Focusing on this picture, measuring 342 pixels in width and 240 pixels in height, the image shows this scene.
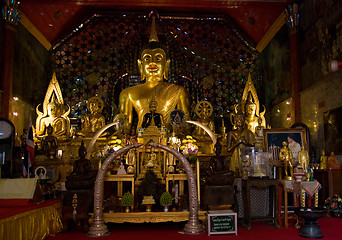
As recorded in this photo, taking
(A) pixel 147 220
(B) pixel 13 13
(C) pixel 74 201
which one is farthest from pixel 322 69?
(B) pixel 13 13

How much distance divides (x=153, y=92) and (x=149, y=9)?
2.55m

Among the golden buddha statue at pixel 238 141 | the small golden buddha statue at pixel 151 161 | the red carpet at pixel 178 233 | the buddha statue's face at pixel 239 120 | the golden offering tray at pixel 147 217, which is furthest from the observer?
the buddha statue's face at pixel 239 120

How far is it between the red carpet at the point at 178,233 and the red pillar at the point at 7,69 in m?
3.97

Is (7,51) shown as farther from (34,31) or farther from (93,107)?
(93,107)

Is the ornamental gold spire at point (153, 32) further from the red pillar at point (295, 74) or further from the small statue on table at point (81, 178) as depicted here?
the small statue on table at point (81, 178)

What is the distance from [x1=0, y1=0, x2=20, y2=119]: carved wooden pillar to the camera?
729cm

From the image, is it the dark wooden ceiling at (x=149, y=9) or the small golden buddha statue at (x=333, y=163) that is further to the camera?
the dark wooden ceiling at (x=149, y=9)

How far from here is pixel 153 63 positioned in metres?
9.57

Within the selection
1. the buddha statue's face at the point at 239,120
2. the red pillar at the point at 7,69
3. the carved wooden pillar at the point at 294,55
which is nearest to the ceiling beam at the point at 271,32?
the carved wooden pillar at the point at 294,55

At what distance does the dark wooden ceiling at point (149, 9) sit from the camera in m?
8.53

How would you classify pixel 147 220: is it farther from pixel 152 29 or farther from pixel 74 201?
pixel 152 29

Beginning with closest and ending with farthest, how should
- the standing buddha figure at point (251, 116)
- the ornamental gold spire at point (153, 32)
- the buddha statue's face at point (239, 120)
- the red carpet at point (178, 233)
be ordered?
the red carpet at point (178, 233) < the buddha statue's face at point (239, 120) < the standing buddha figure at point (251, 116) < the ornamental gold spire at point (153, 32)

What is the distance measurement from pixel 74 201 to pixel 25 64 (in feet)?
17.4

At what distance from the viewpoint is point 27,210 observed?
341cm
